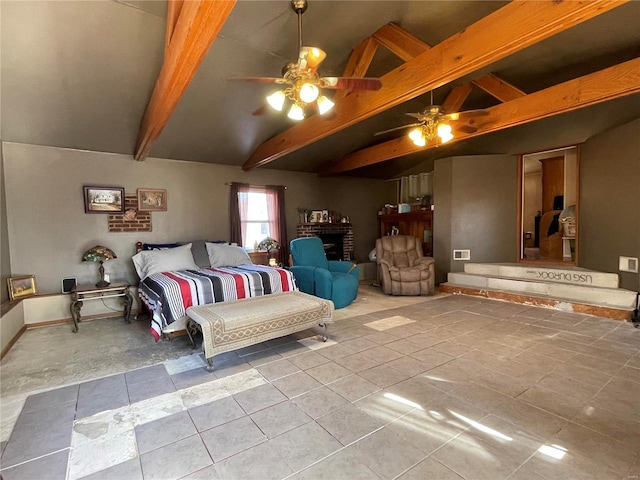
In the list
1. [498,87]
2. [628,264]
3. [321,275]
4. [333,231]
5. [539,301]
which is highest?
[498,87]

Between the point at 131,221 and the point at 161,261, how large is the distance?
47.2 inches

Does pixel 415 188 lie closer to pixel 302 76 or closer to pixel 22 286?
pixel 302 76

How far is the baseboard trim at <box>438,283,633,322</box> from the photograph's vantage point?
3.98 m

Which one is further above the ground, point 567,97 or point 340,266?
point 567,97

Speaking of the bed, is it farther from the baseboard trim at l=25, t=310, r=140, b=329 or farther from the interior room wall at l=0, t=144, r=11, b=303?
the interior room wall at l=0, t=144, r=11, b=303

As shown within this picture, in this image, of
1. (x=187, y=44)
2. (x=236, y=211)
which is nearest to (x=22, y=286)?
(x=236, y=211)

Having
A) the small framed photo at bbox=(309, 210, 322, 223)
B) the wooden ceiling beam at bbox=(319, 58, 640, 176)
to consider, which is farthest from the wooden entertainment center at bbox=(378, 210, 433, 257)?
the wooden ceiling beam at bbox=(319, 58, 640, 176)

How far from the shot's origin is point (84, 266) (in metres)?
4.52

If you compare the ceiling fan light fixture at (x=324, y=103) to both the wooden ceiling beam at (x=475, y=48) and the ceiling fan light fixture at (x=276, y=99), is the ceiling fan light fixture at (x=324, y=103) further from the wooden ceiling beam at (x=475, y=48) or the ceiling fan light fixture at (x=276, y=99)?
the wooden ceiling beam at (x=475, y=48)

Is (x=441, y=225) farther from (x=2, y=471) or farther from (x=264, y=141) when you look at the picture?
(x=2, y=471)

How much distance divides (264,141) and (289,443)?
448 centimetres

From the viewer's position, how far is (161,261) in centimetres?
421

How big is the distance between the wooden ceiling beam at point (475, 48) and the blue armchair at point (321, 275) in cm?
218

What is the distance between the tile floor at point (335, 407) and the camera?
1.64 metres
